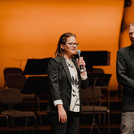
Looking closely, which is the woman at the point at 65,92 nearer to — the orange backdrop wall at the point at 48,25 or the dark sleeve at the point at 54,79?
the dark sleeve at the point at 54,79

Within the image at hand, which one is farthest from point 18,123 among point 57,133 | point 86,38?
point 86,38

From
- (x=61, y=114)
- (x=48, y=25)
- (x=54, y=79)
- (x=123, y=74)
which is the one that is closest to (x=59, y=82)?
(x=54, y=79)

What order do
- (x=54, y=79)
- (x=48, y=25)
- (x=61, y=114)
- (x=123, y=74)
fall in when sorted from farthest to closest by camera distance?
(x=48, y=25) → (x=123, y=74) → (x=54, y=79) → (x=61, y=114)

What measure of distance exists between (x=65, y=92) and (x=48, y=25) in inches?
229

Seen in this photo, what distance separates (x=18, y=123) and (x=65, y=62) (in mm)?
3161

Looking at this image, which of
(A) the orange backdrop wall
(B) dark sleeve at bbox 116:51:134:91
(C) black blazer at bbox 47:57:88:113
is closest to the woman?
(C) black blazer at bbox 47:57:88:113

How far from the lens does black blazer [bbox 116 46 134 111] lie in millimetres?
2910

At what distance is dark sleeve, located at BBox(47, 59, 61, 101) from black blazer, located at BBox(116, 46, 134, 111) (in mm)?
588

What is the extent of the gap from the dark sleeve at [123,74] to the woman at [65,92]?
1.12 feet

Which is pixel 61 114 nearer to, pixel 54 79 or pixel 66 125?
pixel 66 125

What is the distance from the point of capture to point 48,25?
8.42 meters

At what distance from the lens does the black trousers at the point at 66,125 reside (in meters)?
2.71

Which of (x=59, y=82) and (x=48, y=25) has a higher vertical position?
(x=48, y=25)

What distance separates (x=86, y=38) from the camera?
866 cm
